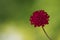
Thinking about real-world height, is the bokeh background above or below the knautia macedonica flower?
above

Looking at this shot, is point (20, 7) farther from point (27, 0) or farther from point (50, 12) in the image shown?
point (50, 12)

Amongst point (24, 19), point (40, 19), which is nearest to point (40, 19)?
point (40, 19)

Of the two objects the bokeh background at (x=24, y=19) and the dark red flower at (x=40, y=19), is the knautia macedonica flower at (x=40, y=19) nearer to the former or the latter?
the dark red flower at (x=40, y=19)

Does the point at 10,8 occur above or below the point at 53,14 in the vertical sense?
above

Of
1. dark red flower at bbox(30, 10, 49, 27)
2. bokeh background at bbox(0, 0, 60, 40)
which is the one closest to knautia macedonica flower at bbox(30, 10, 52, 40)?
dark red flower at bbox(30, 10, 49, 27)

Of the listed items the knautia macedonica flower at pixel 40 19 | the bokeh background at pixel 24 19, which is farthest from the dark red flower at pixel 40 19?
the bokeh background at pixel 24 19

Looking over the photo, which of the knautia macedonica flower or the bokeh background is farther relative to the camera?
the bokeh background

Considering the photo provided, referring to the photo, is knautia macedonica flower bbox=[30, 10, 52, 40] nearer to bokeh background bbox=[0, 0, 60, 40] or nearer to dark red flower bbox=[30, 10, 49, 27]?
dark red flower bbox=[30, 10, 49, 27]

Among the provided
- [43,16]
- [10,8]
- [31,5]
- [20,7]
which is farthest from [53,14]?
[43,16]
